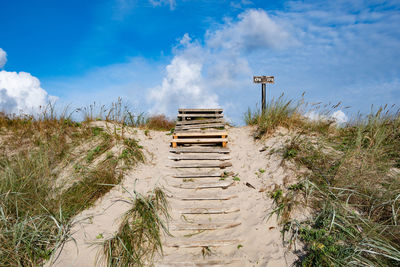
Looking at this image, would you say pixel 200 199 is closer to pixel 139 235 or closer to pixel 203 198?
pixel 203 198

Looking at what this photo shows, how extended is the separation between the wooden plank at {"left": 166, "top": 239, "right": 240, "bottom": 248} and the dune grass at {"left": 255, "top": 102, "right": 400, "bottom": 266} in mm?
1054

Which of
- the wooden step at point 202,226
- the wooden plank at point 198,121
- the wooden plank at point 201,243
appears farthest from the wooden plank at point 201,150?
the wooden plank at point 201,243

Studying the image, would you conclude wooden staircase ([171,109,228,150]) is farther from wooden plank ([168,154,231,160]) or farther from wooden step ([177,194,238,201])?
wooden step ([177,194,238,201])

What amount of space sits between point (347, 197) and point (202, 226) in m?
2.92

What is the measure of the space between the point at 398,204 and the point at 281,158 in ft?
8.49

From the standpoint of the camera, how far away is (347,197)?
4703 mm

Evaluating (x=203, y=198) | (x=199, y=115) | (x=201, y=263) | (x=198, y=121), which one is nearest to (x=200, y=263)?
(x=201, y=263)

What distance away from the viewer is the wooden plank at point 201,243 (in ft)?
14.5

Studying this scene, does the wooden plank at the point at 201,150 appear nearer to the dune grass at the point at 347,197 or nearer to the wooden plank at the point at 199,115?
the dune grass at the point at 347,197

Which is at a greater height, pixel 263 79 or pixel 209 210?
pixel 263 79

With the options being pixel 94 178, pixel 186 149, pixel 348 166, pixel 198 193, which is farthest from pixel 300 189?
pixel 94 178

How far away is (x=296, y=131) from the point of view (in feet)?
24.8

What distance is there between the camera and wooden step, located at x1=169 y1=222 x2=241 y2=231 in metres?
4.82

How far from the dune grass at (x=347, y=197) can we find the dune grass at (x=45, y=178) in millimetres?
4061
